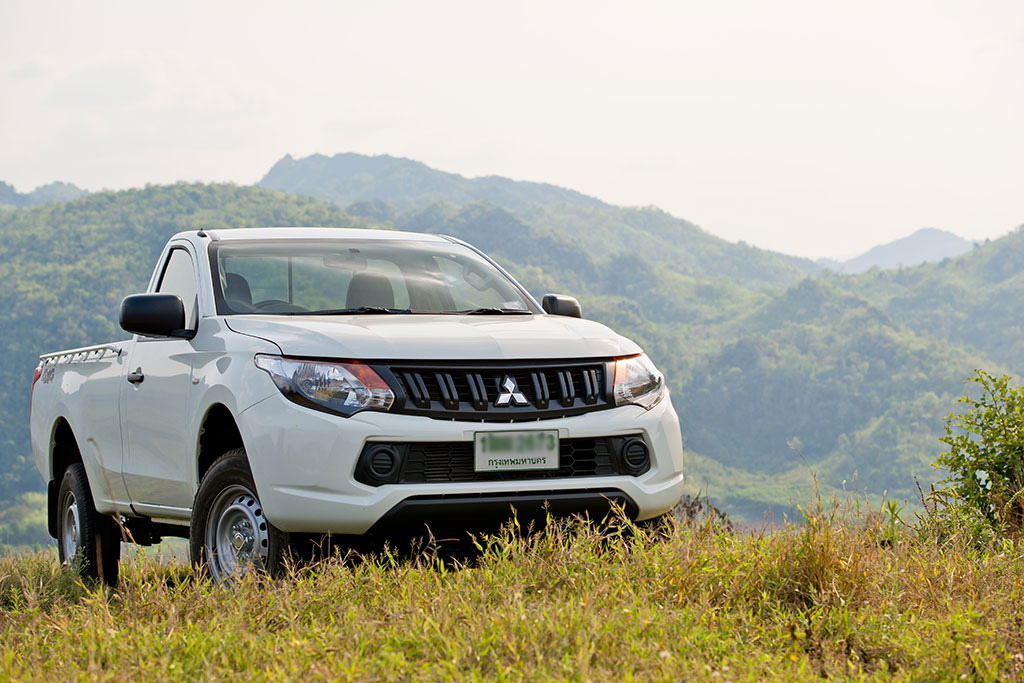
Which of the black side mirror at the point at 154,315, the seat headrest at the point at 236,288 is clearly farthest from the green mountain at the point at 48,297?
the black side mirror at the point at 154,315

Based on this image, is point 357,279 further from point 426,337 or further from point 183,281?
point 426,337

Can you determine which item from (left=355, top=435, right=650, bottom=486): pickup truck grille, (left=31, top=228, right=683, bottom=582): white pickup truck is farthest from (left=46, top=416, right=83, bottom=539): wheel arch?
(left=355, top=435, right=650, bottom=486): pickup truck grille

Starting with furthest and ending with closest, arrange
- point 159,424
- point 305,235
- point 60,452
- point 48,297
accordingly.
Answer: point 48,297
point 60,452
point 305,235
point 159,424

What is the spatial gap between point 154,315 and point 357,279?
44.2 inches

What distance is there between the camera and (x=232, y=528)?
15.1 feet

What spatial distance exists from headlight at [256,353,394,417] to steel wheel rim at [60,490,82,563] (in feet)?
9.20

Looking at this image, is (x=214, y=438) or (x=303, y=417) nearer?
(x=303, y=417)

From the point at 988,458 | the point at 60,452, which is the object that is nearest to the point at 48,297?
the point at 60,452

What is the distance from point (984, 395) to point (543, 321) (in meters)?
2.85

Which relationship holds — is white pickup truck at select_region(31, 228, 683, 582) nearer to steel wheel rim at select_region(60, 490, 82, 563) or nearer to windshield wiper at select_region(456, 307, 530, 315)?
windshield wiper at select_region(456, 307, 530, 315)

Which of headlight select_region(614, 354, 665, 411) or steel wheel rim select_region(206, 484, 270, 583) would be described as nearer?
steel wheel rim select_region(206, 484, 270, 583)

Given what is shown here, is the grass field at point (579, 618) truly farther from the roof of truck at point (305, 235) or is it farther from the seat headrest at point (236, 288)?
the roof of truck at point (305, 235)

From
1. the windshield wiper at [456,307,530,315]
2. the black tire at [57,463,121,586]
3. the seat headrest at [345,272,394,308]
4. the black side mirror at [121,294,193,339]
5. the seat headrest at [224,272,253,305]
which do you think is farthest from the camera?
the black tire at [57,463,121,586]

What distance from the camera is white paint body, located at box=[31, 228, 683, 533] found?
4.15 metres
